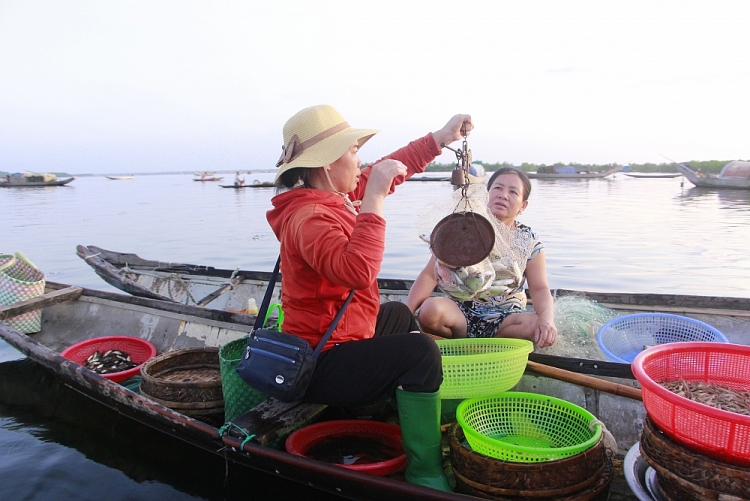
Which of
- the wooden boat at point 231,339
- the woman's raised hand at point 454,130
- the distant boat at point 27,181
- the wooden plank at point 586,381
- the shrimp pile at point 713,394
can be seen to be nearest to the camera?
the shrimp pile at point 713,394

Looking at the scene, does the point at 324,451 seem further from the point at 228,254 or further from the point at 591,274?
the point at 228,254

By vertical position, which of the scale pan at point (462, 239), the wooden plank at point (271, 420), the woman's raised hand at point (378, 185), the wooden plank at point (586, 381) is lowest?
the wooden plank at point (271, 420)

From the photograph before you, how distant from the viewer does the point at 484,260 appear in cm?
308

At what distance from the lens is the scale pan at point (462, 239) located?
288 centimetres

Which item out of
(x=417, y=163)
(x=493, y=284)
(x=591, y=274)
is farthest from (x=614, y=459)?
(x=591, y=274)

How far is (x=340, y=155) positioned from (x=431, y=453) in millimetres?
1398

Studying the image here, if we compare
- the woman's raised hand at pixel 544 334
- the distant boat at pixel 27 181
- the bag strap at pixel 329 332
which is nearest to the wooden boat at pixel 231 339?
the woman's raised hand at pixel 544 334

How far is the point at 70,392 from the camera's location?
4633mm

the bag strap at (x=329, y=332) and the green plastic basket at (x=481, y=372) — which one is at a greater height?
the bag strap at (x=329, y=332)

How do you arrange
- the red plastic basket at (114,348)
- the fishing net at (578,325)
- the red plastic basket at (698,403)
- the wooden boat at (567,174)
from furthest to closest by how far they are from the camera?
the wooden boat at (567,174) → the red plastic basket at (114,348) → the fishing net at (578,325) → the red plastic basket at (698,403)

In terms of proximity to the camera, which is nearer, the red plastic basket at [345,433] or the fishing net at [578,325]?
the red plastic basket at [345,433]

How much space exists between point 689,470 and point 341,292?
147 centimetres

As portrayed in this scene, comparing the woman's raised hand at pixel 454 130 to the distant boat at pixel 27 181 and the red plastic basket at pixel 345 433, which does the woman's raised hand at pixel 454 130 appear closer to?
the red plastic basket at pixel 345 433

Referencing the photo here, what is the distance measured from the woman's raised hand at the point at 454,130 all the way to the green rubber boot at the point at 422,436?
1703mm
